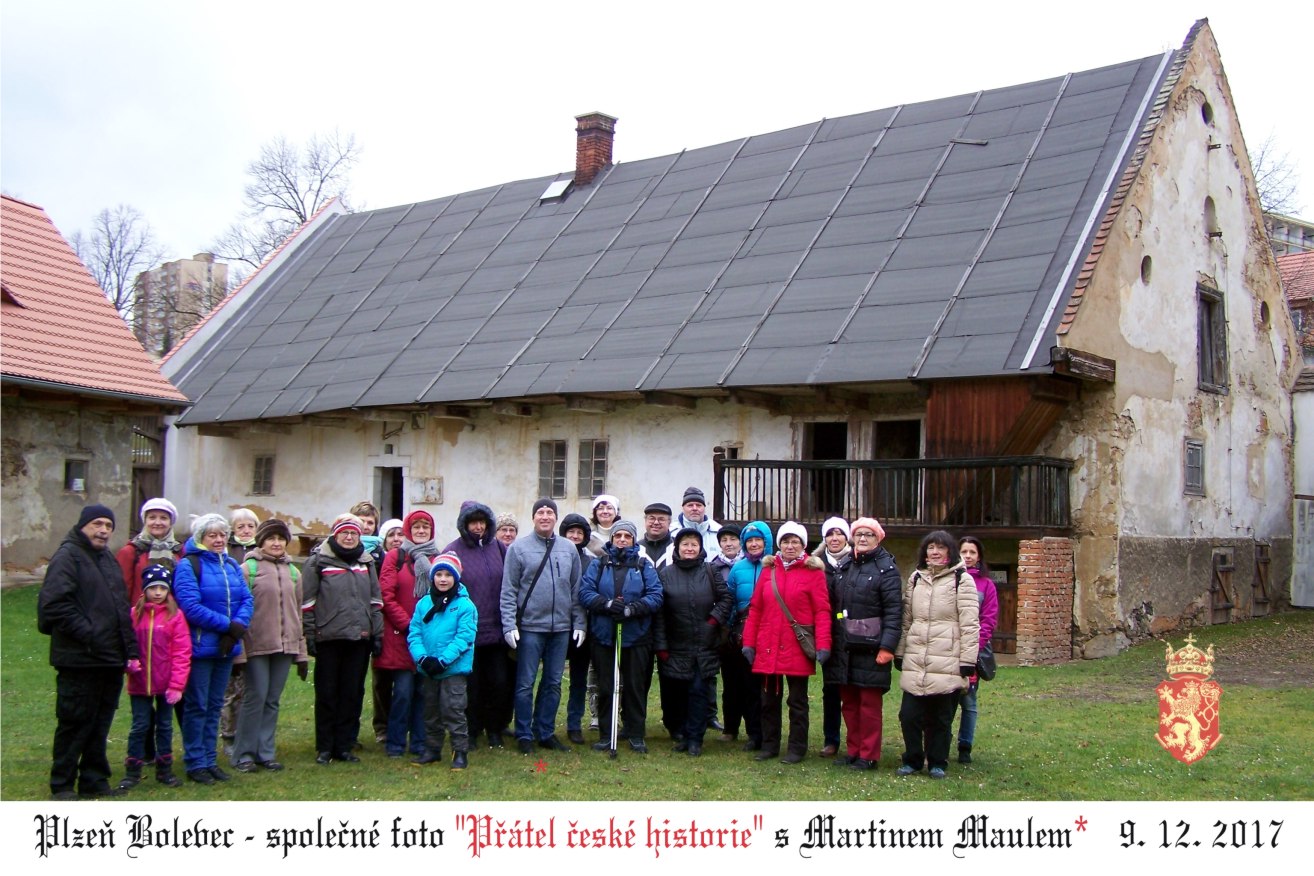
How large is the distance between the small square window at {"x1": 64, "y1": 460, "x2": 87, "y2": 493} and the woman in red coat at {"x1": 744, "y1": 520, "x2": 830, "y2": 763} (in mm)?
13936

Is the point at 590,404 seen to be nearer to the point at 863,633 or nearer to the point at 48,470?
the point at 48,470

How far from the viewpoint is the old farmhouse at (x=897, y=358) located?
48.2ft

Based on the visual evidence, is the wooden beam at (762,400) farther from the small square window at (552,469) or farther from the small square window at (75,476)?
the small square window at (75,476)

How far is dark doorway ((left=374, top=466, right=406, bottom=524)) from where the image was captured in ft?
72.3

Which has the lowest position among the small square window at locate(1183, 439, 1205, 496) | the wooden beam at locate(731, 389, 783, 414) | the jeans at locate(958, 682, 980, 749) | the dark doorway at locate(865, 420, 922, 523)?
the jeans at locate(958, 682, 980, 749)

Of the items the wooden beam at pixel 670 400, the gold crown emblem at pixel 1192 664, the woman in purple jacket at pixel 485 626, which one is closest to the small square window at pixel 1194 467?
the gold crown emblem at pixel 1192 664

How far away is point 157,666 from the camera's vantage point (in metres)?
7.27

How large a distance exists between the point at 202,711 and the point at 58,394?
1276cm

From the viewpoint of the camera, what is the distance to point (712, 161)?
22516 mm

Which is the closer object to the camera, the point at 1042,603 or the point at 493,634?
the point at 493,634

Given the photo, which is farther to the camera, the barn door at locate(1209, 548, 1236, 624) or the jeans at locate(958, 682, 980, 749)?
the barn door at locate(1209, 548, 1236, 624)

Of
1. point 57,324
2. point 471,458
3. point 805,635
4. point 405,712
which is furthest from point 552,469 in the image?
point 805,635

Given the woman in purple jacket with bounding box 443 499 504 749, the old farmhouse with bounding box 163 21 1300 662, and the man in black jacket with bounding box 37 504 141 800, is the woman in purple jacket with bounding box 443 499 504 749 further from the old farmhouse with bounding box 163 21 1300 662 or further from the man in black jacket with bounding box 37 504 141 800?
the old farmhouse with bounding box 163 21 1300 662

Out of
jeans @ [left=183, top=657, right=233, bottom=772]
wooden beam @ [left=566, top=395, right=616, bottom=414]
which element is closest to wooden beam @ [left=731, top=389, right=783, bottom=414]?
wooden beam @ [left=566, top=395, right=616, bottom=414]
